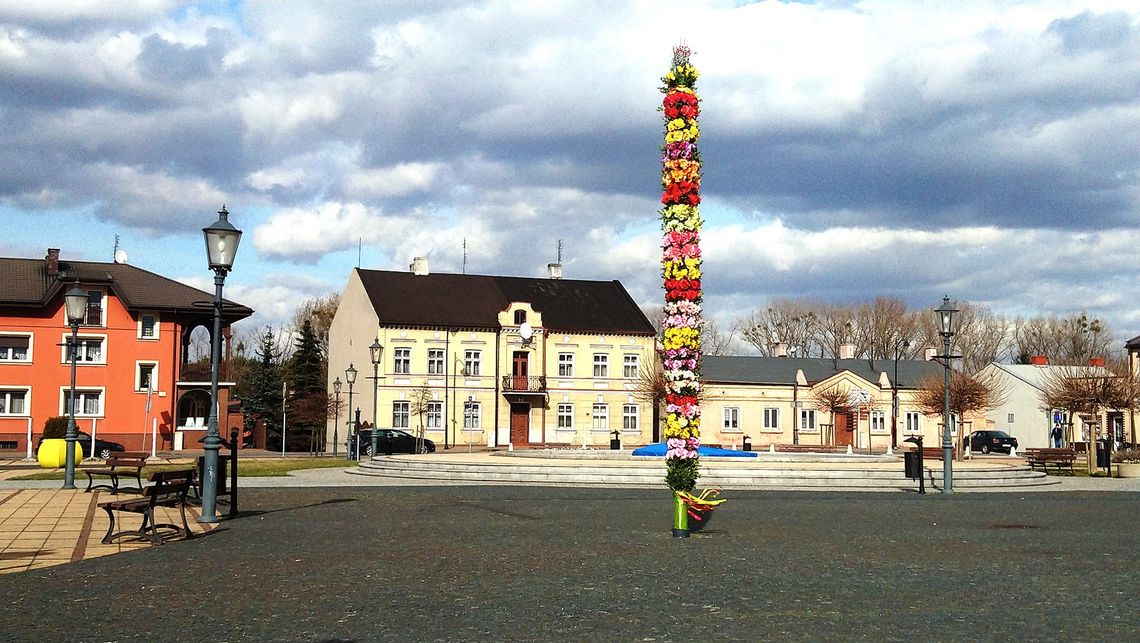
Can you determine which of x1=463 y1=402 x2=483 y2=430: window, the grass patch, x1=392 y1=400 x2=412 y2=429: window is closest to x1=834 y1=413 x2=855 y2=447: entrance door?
x1=463 y1=402 x2=483 y2=430: window

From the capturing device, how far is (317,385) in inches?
2904

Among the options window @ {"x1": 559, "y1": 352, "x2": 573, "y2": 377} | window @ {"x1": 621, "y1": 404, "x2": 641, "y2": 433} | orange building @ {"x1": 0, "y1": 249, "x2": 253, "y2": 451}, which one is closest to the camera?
orange building @ {"x1": 0, "y1": 249, "x2": 253, "y2": 451}

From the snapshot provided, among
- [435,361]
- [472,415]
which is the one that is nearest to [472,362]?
[435,361]

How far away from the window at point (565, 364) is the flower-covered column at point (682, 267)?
170ft

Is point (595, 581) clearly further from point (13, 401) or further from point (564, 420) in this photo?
point (564, 420)

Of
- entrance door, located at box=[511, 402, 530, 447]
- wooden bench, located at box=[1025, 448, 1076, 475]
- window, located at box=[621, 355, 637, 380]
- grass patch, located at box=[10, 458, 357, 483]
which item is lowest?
grass patch, located at box=[10, 458, 357, 483]

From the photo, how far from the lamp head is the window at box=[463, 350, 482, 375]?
160 ft

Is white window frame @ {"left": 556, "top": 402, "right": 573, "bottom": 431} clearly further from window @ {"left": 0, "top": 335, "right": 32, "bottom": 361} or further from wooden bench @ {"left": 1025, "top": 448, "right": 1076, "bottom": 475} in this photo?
wooden bench @ {"left": 1025, "top": 448, "right": 1076, "bottom": 475}

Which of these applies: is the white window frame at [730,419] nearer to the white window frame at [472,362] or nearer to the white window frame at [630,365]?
the white window frame at [630,365]

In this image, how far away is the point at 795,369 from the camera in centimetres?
7438

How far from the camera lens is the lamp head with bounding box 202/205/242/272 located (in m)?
17.5

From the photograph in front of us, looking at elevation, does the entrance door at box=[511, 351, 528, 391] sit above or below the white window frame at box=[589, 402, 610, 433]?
above

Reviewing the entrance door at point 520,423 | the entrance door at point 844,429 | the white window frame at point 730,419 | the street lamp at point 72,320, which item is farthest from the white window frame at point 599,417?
the street lamp at point 72,320

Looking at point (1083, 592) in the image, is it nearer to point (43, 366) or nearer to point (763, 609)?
point (763, 609)
